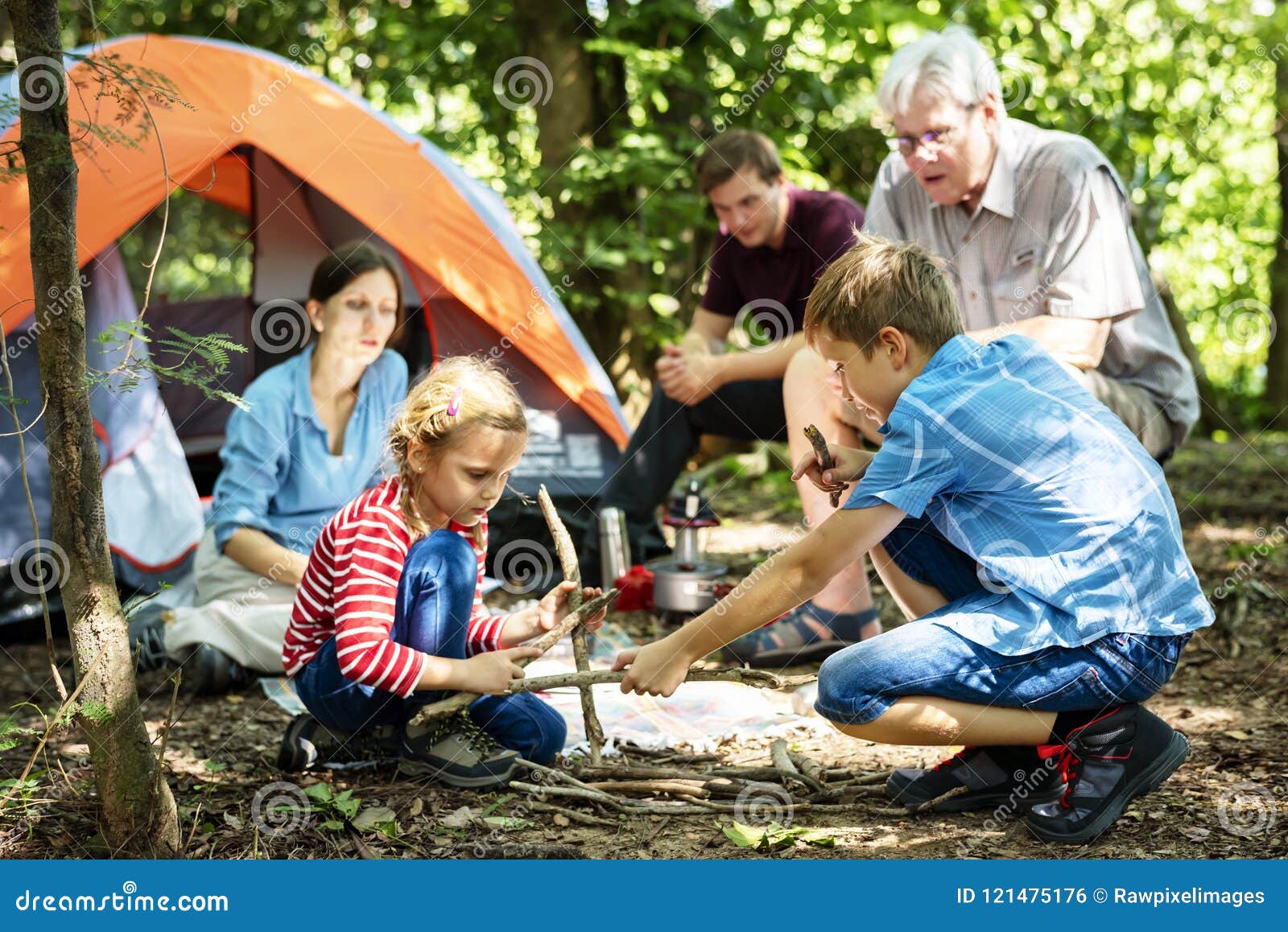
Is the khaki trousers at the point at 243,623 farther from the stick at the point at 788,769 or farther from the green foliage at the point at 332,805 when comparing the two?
the stick at the point at 788,769

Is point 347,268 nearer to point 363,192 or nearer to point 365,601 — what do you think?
point 363,192

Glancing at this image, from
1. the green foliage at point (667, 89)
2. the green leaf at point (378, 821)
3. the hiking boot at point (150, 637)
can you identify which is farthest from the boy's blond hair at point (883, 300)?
the green foliage at point (667, 89)

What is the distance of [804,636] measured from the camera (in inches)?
106

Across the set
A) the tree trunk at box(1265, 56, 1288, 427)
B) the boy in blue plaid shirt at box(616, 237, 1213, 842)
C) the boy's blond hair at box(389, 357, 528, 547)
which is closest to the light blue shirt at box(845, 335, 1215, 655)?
the boy in blue plaid shirt at box(616, 237, 1213, 842)

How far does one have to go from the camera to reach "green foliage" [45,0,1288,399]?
4.54m

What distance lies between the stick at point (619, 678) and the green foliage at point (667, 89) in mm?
2870

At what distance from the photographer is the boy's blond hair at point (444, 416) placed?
1937 mm

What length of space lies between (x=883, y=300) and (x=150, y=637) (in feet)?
6.50

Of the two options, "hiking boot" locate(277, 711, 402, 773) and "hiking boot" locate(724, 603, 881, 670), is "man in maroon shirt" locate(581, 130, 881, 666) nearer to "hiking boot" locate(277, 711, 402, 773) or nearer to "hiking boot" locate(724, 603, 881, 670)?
"hiking boot" locate(724, 603, 881, 670)

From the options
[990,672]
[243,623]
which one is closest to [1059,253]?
[990,672]

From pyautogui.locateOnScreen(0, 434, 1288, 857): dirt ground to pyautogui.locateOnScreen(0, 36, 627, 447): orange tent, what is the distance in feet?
4.11

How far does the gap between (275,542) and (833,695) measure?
1634 mm

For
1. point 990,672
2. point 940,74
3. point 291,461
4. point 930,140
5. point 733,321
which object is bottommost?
point 990,672

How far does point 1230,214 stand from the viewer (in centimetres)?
849
